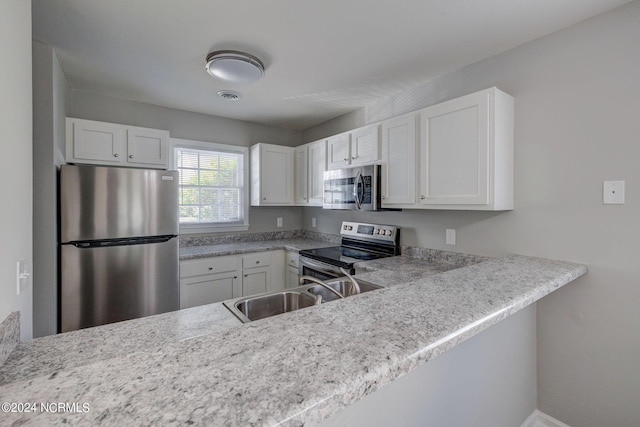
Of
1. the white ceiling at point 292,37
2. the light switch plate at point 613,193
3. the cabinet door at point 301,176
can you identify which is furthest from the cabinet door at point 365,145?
the light switch plate at point 613,193

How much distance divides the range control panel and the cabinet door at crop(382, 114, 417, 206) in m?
0.41

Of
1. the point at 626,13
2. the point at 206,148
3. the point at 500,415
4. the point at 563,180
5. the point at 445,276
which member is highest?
the point at 626,13

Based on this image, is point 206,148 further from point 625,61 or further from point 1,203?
point 625,61

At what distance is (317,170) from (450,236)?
1.64 meters

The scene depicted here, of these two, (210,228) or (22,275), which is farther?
(210,228)

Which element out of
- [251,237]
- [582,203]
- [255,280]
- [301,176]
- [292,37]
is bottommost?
[255,280]

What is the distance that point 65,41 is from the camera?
6.22 ft

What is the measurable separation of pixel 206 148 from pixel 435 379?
3.22 m

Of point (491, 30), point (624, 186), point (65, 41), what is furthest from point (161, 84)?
point (624, 186)

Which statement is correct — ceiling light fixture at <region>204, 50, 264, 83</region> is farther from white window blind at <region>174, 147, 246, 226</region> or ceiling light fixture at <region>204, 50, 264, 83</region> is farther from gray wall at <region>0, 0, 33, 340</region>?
white window blind at <region>174, 147, 246, 226</region>

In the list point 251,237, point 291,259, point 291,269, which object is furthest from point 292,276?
point 251,237

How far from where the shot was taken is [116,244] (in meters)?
2.26

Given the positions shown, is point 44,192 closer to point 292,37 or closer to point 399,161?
point 292,37

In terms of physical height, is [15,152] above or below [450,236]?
above
